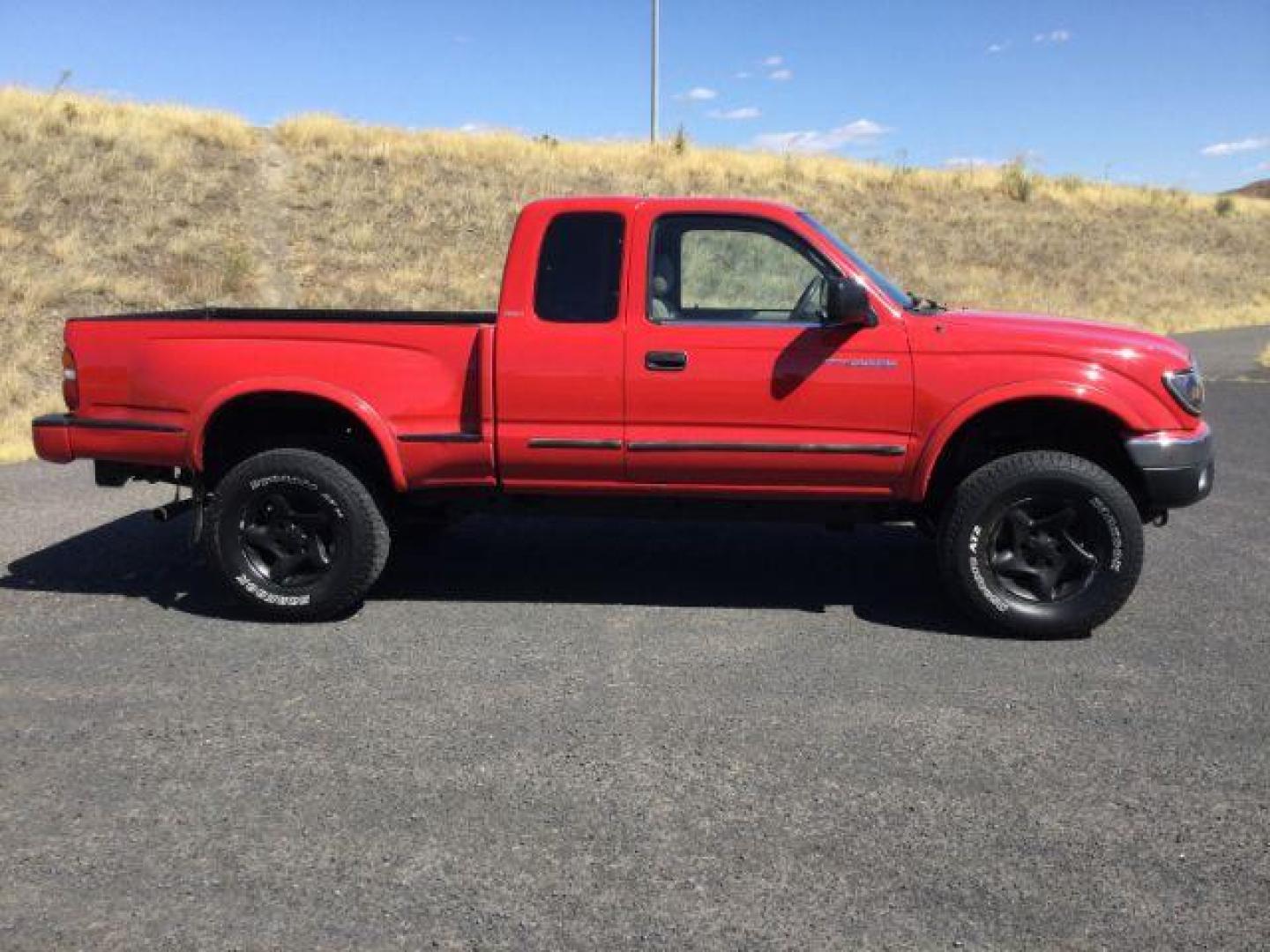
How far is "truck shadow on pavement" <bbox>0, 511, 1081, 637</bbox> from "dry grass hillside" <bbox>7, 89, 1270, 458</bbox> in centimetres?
422

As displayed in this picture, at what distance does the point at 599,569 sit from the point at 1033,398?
2531mm

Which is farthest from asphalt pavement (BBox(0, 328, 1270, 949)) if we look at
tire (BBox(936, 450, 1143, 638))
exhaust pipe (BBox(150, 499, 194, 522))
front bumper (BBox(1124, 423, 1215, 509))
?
front bumper (BBox(1124, 423, 1215, 509))

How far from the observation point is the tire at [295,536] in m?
4.95

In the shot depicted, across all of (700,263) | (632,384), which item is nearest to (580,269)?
(632,384)

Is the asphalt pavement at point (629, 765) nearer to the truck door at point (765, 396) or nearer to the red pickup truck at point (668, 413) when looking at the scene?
the red pickup truck at point (668, 413)

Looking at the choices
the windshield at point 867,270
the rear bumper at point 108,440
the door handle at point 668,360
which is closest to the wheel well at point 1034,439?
the windshield at point 867,270

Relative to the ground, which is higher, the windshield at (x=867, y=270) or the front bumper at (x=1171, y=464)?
the windshield at (x=867, y=270)

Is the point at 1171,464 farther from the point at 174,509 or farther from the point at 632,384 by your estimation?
the point at 174,509

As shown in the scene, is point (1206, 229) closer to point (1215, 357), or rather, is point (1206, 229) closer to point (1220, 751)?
point (1215, 357)

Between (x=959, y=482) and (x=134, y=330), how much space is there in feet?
13.4

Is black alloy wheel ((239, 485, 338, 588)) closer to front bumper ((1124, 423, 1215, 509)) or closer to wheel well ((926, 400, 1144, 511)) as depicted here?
wheel well ((926, 400, 1144, 511))

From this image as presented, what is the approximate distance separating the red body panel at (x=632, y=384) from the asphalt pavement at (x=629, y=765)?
2.61 ft

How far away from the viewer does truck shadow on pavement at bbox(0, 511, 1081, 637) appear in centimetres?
532

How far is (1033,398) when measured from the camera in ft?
15.3
